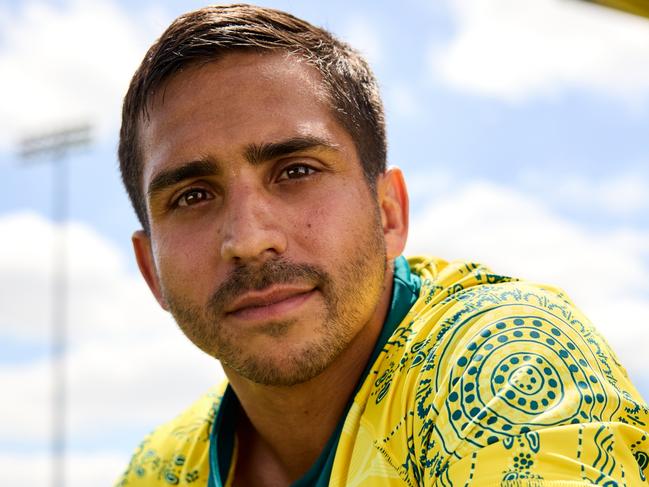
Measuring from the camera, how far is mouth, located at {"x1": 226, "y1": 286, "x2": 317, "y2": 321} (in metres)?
2.40

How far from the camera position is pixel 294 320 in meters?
2.42

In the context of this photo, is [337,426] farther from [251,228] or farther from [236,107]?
[236,107]

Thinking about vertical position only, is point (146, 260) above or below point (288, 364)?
above

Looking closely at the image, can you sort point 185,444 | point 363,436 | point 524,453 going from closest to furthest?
point 524,453 → point 363,436 → point 185,444

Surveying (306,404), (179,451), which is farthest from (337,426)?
(179,451)

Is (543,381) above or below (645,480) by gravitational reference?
above

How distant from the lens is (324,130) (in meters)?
2.67

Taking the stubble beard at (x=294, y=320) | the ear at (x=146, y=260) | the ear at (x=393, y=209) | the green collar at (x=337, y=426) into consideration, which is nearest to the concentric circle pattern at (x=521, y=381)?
the stubble beard at (x=294, y=320)

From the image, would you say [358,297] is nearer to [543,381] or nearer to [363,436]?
[363,436]

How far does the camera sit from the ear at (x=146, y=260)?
3.19 meters

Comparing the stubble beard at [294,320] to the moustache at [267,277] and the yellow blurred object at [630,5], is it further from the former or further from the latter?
the yellow blurred object at [630,5]

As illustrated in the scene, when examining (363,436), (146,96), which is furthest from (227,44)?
(363,436)

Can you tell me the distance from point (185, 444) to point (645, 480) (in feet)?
6.53

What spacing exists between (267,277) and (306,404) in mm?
558
